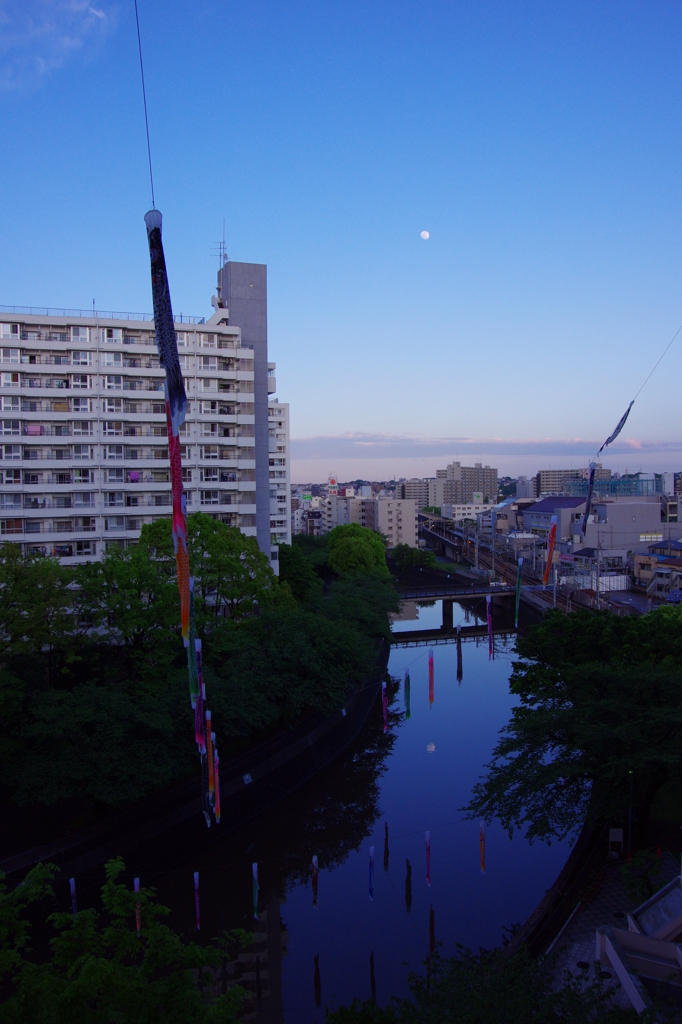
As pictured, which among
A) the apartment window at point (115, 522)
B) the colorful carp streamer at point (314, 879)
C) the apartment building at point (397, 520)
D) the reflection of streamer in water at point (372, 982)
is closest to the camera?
the reflection of streamer in water at point (372, 982)

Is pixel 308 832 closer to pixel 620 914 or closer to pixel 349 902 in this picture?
pixel 349 902

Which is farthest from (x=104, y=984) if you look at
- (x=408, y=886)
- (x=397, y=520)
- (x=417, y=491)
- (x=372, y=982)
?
(x=417, y=491)

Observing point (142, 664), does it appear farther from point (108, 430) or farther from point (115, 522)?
point (108, 430)

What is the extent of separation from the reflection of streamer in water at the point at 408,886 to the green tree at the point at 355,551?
21740 millimetres

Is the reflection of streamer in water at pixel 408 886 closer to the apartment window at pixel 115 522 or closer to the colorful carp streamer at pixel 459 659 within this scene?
the colorful carp streamer at pixel 459 659

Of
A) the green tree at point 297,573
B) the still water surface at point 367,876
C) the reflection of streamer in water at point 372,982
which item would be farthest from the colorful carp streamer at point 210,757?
the green tree at point 297,573

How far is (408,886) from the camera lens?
11.6m

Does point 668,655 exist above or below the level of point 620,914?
above

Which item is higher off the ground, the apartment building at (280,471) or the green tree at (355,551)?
the apartment building at (280,471)

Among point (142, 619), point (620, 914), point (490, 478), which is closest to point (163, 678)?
point (142, 619)

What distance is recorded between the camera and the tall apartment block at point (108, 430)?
22828 mm

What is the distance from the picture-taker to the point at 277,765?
15281 millimetres

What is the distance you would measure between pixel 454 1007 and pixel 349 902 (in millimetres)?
5912

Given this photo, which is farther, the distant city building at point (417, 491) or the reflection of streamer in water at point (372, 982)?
the distant city building at point (417, 491)
